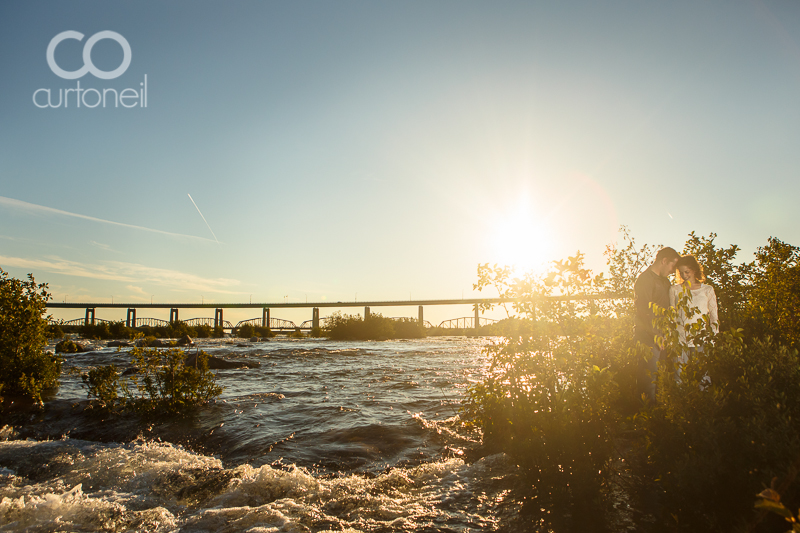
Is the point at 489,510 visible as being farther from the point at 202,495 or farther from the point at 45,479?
the point at 45,479

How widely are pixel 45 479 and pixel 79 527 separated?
1897mm

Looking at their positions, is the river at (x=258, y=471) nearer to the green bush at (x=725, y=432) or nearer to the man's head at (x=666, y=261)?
the green bush at (x=725, y=432)

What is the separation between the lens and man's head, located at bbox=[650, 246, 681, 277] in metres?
5.82

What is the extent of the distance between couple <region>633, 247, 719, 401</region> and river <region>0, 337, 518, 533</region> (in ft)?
7.88

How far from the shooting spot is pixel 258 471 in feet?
16.9

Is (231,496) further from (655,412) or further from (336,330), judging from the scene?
(336,330)

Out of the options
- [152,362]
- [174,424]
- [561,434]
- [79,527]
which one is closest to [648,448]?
[561,434]

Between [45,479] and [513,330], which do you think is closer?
[513,330]

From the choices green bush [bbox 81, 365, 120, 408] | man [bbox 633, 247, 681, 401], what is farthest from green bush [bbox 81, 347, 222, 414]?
man [bbox 633, 247, 681, 401]

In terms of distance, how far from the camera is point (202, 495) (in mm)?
4535

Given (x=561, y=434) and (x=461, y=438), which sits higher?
(x=561, y=434)

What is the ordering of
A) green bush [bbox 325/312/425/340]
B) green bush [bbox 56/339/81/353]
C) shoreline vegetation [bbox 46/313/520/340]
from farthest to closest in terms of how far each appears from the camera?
green bush [bbox 325/312/425/340] < shoreline vegetation [bbox 46/313/520/340] < green bush [bbox 56/339/81/353]

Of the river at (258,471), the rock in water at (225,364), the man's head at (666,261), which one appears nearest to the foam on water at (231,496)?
the river at (258,471)

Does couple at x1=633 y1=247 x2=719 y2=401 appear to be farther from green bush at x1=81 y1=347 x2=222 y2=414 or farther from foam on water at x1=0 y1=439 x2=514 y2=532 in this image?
green bush at x1=81 y1=347 x2=222 y2=414
